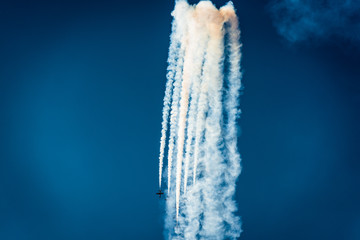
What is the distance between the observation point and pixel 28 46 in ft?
44.6

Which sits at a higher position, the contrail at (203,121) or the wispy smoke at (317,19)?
the wispy smoke at (317,19)

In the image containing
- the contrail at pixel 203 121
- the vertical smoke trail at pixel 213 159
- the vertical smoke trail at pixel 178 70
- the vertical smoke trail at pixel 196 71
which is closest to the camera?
the vertical smoke trail at pixel 196 71

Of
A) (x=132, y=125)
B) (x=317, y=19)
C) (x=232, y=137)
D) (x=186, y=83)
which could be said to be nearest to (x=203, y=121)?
(x=186, y=83)

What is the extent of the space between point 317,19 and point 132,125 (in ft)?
28.7

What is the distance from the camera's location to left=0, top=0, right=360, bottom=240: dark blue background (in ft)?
41.9

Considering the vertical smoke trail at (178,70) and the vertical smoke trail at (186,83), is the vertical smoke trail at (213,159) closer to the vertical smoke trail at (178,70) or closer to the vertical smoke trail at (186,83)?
the vertical smoke trail at (186,83)

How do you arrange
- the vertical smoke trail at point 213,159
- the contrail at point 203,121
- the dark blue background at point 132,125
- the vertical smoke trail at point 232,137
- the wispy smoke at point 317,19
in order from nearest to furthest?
1. the contrail at point 203,121
2. the vertical smoke trail at point 213,159
3. the vertical smoke trail at point 232,137
4. the wispy smoke at point 317,19
5. the dark blue background at point 132,125

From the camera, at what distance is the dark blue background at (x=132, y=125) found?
1277 centimetres

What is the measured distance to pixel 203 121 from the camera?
35.3ft

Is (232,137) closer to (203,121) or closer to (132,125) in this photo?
(203,121)

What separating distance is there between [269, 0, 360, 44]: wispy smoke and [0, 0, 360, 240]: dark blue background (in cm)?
42

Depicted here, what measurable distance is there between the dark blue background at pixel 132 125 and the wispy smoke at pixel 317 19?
419 mm

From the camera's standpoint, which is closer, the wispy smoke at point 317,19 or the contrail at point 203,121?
the contrail at point 203,121

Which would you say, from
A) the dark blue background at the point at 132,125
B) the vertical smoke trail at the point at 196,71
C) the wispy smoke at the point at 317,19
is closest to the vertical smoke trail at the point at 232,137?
the dark blue background at the point at 132,125
